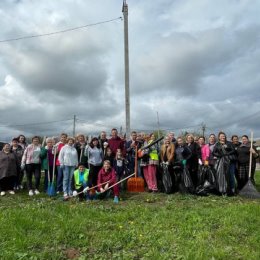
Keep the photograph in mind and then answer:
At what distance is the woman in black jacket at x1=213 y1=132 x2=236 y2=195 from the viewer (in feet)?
36.5

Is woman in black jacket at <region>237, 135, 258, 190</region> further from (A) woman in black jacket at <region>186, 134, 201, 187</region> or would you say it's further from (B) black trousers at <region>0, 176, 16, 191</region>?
(B) black trousers at <region>0, 176, 16, 191</region>

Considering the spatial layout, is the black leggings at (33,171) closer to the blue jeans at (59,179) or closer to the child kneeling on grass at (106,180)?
the blue jeans at (59,179)

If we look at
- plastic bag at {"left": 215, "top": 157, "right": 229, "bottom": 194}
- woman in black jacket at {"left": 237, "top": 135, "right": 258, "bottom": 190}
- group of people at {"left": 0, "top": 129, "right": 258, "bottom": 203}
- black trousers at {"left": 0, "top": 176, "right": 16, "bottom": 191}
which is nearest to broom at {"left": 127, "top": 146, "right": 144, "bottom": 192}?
group of people at {"left": 0, "top": 129, "right": 258, "bottom": 203}

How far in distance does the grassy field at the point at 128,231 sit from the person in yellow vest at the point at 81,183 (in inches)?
45.0

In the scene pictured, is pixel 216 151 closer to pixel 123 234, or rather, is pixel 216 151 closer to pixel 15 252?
pixel 123 234

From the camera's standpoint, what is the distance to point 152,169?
11930 millimetres

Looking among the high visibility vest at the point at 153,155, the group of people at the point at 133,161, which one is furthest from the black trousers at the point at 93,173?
the high visibility vest at the point at 153,155

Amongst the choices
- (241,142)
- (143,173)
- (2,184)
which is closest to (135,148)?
(143,173)

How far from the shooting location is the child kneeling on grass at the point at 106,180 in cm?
1040

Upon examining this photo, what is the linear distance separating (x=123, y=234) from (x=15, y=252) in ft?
5.96

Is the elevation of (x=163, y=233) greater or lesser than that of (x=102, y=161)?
lesser

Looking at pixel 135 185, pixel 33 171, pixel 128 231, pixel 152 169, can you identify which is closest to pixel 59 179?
pixel 33 171

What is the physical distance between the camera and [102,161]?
37.5 feet

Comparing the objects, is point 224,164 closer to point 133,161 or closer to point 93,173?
point 133,161
